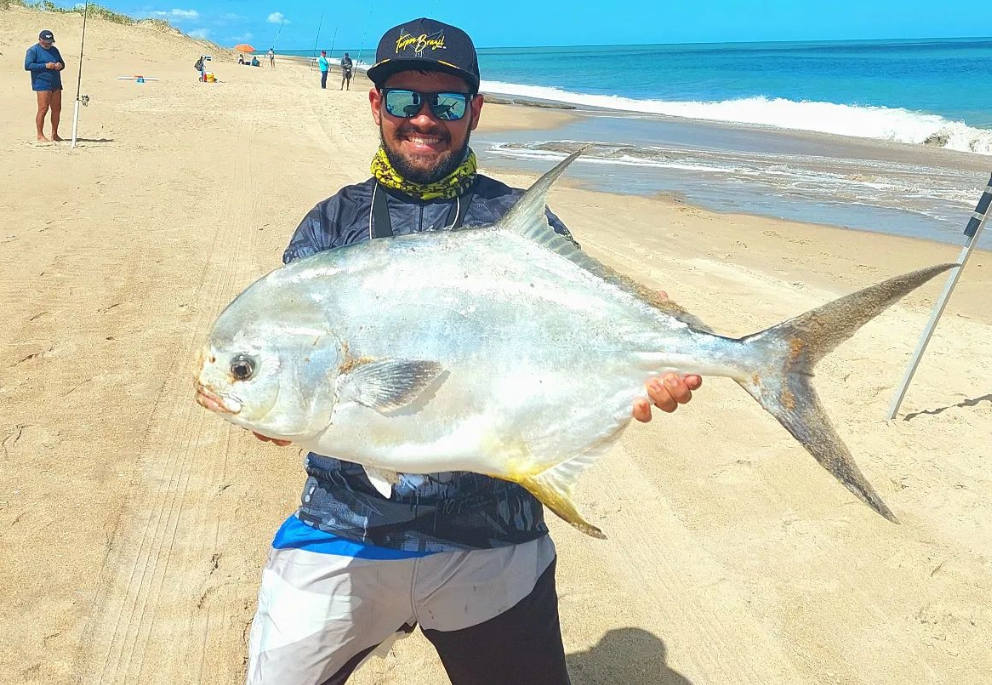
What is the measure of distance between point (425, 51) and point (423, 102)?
146mm

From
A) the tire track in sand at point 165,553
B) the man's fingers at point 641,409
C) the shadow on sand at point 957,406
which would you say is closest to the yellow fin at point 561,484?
the man's fingers at point 641,409

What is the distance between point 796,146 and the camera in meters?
20.3

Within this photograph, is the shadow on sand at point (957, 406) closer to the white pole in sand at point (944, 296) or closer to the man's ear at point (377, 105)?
the white pole in sand at point (944, 296)

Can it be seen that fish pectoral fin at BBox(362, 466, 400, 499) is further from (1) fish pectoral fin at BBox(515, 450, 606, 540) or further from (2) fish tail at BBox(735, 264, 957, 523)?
(2) fish tail at BBox(735, 264, 957, 523)

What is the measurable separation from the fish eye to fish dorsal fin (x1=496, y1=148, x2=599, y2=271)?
67 centimetres

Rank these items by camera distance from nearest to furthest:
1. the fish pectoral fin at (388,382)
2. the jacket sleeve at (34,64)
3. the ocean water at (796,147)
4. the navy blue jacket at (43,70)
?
the fish pectoral fin at (388,382)
the ocean water at (796,147)
the jacket sleeve at (34,64)
the navy blue jacket at (43,70)

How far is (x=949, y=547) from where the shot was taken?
3445 mm

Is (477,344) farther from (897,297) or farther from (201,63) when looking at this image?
(201,63)

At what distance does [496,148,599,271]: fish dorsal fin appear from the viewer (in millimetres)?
1778

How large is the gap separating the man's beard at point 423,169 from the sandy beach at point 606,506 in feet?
5.99

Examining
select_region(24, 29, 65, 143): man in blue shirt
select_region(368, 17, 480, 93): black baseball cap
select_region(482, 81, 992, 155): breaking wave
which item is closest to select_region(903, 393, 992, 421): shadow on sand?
select_region(368, 17, 480, 93): black baseball cap

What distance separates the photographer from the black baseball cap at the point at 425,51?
222cm

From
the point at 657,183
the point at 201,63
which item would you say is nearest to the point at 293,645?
the point at 657,183

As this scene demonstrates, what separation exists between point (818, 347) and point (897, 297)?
0.68ft
